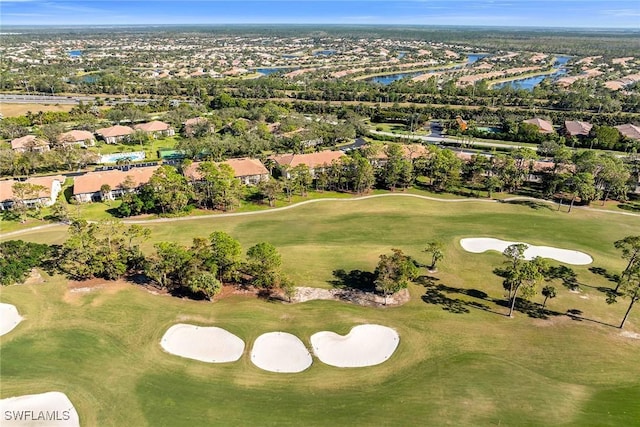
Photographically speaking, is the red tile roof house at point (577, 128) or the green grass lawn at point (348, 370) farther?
the red tile roof house at point (577, 128)

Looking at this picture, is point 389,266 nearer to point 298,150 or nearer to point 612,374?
point 612,374

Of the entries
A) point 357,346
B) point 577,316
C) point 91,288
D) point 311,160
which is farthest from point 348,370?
point 311,160

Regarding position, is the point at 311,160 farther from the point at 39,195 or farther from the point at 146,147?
the point at 39,195

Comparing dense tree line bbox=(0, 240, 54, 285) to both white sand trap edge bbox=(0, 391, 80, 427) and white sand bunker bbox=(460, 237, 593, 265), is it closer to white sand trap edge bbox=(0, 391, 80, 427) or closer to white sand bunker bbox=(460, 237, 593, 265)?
white sand trap edge bbox=(0, 391, 80, 427)

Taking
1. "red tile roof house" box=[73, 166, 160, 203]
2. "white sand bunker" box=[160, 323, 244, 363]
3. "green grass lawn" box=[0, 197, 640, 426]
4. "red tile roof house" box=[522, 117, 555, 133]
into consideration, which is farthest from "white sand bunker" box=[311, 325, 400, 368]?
"red tile roof house" box=[522, 117, 555, 133]

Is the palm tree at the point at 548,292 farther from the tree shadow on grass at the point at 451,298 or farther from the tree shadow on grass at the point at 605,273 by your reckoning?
the tree shadow on grass at the point at 605,273

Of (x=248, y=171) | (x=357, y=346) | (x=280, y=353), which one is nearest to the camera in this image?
(x=280, y=353)

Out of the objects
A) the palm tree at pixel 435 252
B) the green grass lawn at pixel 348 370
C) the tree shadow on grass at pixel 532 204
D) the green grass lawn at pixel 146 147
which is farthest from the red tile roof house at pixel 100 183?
the tree shadow on grass at pixel 532 204
